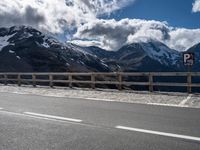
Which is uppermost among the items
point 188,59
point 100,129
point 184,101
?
point 188,59

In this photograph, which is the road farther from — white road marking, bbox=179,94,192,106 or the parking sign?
the parking sign

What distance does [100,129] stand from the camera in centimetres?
844

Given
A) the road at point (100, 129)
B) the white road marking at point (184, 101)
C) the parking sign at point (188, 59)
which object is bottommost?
the road at point (100, 129)

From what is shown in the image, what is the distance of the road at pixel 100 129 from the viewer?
272 inches

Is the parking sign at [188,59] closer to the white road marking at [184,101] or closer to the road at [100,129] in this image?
the white road marking at [184,101]

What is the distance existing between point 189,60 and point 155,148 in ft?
40.9

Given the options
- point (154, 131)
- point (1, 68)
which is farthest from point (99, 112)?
point (1, 68)

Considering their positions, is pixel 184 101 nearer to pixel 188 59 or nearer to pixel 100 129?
pixel 188 59

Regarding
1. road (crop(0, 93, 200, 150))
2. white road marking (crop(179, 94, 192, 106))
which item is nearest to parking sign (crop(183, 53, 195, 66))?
→ white road marking (crop(179, 94, 192, 106))

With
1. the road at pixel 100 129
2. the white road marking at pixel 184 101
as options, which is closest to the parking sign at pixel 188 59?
the white road marking at pixel 184 101

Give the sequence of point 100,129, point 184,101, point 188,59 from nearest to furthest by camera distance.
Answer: point 100,129 < point 184,101 < point 188,59

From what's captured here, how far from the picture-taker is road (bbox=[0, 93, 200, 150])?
6.91 metres

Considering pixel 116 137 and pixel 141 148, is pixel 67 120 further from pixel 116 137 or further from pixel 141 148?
pixel 141 148

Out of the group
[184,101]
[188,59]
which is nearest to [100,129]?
[184,101]
